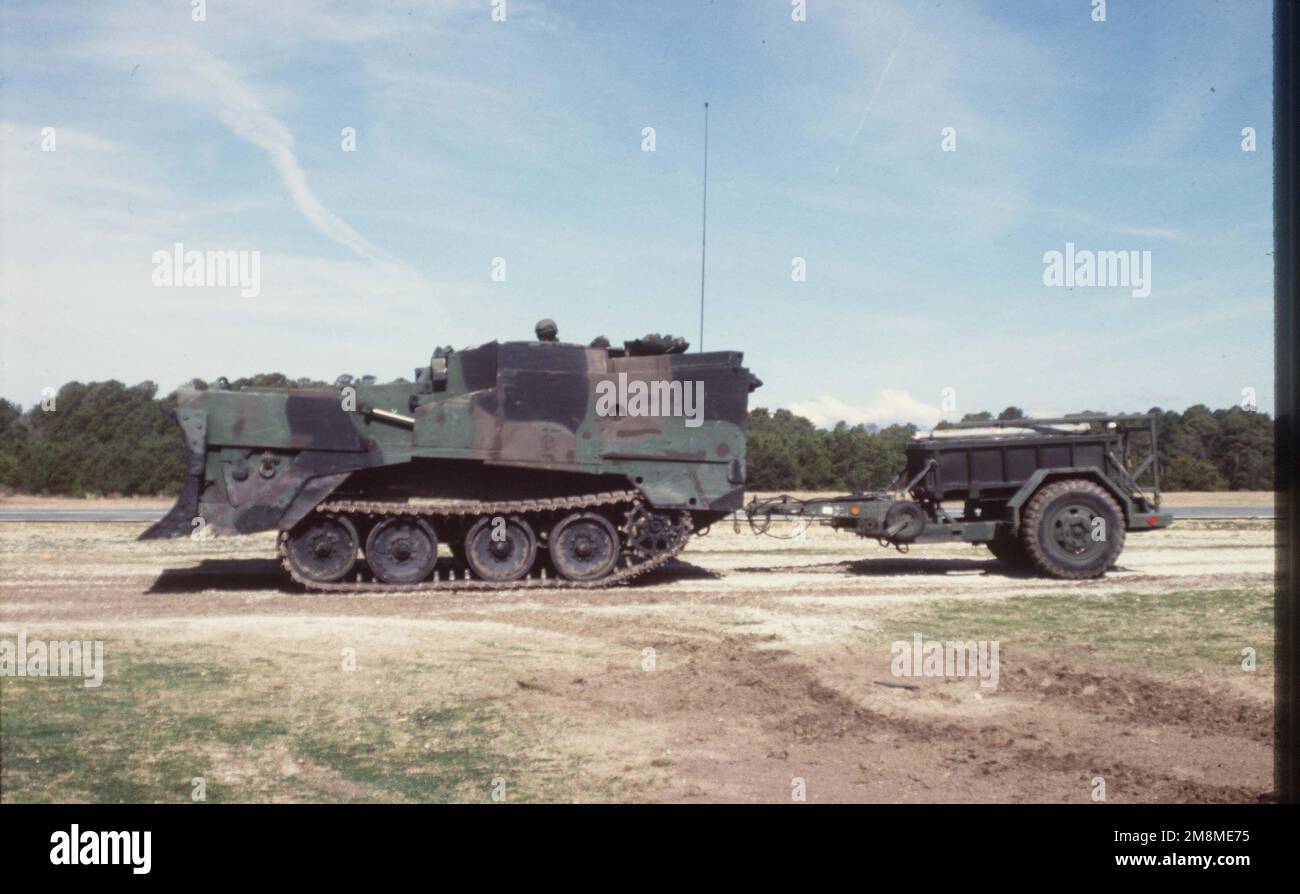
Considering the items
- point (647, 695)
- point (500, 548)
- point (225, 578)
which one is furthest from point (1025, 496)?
point (225, 578)

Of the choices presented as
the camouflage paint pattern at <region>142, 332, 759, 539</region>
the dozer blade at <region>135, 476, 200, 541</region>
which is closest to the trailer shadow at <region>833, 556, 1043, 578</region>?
the camouflage paint pattern at <region>142, 332, 759, 539</region>

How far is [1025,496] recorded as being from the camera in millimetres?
15828

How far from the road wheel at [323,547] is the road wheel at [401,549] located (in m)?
0.29

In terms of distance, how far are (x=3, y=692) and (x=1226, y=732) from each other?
887 centimetres

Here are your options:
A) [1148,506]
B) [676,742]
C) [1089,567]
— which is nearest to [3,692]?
[676,742]

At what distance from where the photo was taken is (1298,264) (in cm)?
360

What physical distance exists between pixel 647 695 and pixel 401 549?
7217mm

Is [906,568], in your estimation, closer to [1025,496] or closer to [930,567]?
[930,567]

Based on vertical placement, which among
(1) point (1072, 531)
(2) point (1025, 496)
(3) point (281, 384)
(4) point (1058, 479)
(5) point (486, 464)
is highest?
(3) point (281, 384)

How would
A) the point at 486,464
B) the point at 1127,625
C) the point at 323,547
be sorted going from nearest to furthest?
the point at 1127,625, the point at 323,547, the point at 486,464

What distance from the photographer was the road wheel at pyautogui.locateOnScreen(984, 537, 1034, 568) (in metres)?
16.5

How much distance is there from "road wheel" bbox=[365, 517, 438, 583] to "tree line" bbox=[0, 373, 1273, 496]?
69.2 feet

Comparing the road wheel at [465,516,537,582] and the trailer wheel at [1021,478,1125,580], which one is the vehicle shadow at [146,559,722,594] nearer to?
the road wheel at [465,516,537,582]

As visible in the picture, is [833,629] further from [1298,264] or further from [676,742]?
[1298,264]
